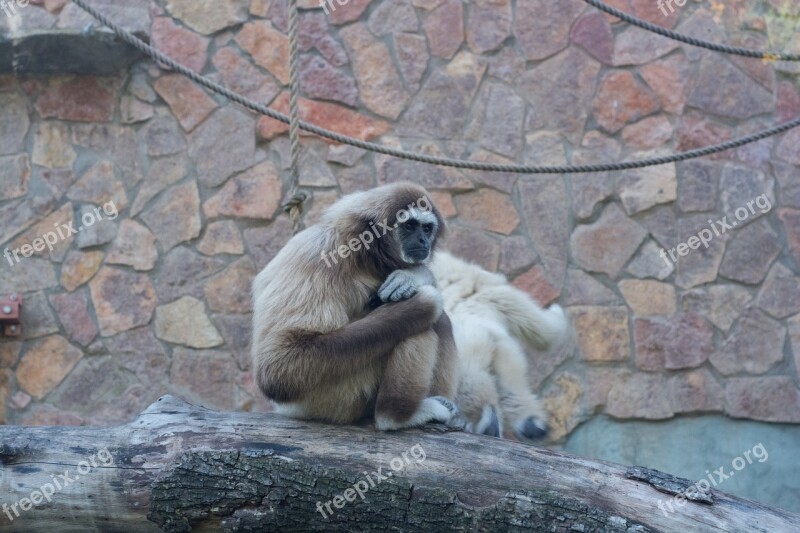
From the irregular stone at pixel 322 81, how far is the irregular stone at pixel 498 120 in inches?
44.3

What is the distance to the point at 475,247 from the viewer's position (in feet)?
26.8

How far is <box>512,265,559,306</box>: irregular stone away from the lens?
810 centimetres

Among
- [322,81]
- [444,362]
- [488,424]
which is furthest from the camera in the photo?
[322,81]

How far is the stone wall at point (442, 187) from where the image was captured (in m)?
7.98

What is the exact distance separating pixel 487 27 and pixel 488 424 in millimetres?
4432

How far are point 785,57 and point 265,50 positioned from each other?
14.2 ft

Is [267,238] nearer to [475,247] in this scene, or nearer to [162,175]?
[162,175]

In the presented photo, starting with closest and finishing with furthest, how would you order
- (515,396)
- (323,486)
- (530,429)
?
(323,486) → (530,429) → (515,396)

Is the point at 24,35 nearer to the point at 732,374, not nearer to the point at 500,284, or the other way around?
the point at 500,284

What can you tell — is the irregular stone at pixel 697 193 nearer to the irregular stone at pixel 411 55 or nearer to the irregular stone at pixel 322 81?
the irregular stone at pixel 411 55

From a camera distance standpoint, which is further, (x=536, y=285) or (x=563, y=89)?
(x=563, y=89)

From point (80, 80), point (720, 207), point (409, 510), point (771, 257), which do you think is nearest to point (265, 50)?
point (80, 80)

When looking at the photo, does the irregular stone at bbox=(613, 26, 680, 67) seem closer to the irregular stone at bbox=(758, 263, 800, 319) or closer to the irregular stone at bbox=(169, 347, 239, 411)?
the irregular stone at bbox=(758, 263, 800, 319)

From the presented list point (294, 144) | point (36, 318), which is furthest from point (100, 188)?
point (294, 144)
